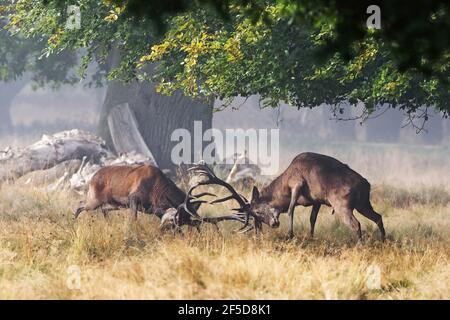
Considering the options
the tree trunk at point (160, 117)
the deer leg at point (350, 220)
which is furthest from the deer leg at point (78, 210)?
the tree trunk at point (160, 117)

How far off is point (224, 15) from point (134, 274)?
4.33 meters

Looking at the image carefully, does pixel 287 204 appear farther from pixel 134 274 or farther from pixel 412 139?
pixel 412 139

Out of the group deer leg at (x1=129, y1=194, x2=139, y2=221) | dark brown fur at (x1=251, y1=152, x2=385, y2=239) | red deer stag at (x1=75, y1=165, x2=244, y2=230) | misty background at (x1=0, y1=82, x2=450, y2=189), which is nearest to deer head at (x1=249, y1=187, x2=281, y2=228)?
dark brown fur at (x1=251, y1=152, x2=385, y2=239)

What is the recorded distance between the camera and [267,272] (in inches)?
420

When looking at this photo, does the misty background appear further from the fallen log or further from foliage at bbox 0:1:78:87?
the fallen log

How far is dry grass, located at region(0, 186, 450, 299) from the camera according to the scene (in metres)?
10.3

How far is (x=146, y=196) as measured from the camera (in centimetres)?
1456

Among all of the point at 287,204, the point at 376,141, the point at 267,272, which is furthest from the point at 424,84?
the point at 376,141

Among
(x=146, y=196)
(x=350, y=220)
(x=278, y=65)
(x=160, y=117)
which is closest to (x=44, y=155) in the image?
(x=160, y=117)

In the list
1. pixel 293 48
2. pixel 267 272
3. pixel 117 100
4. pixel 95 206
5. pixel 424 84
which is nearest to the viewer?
pixel 267 272

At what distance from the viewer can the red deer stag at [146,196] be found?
14055 mm

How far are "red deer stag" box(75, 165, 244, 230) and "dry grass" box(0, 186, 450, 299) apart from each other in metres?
0.27

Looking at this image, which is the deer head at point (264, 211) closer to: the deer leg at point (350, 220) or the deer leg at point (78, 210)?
the deer leg at point (350, 220)

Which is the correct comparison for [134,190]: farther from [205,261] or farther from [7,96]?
[7,96]
